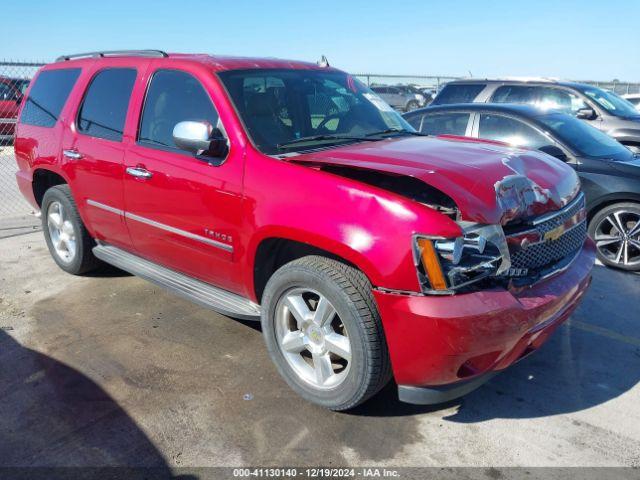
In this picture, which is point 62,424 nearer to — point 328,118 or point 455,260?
point 455,260

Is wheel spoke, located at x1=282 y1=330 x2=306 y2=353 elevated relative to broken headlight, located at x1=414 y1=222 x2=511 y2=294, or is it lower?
lower

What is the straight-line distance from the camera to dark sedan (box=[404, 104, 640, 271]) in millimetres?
5328

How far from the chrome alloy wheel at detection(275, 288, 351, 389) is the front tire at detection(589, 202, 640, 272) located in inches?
146

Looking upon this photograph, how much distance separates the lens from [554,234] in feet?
9.74

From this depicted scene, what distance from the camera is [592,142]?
5836 millimetres

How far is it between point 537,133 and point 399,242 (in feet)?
13.5

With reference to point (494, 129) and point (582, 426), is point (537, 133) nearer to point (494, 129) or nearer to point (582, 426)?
point (494, 129)

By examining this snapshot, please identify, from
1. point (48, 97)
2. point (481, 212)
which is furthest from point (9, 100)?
point (481, 212)

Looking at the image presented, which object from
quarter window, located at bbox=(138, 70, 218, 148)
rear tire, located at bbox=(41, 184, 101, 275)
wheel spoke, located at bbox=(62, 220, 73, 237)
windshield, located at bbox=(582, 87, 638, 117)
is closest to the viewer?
quarter window, located at bbox=(138, 70, 218, 148)

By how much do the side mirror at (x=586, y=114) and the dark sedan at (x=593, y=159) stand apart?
2.47 metres

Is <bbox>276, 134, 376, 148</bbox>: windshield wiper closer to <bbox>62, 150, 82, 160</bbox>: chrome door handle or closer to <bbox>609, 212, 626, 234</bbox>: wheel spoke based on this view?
<bbox>62, 150, 82, 160</bbox>: chrome door handle

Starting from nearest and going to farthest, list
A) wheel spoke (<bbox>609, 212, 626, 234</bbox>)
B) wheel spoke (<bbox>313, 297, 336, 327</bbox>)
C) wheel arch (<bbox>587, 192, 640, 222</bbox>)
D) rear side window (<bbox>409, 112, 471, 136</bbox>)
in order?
wheel spoke (<bbox>313, 297, 336, 327</bbox>) < wheel arch (<bbox>587, 192, 640, 222</bbox>) < wheel spoke (<bbox>609, 212, 626, 234</bbox>) < rear side window (<bbox>409, 112, 471, 136</bbox>)

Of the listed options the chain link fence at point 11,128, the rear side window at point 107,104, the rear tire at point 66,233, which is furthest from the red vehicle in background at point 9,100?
the rear side window at point 107,104

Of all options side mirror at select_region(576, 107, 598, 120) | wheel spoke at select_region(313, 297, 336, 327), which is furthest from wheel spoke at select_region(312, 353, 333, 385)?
side mirror at select_region(576, 107, 598, 120)
